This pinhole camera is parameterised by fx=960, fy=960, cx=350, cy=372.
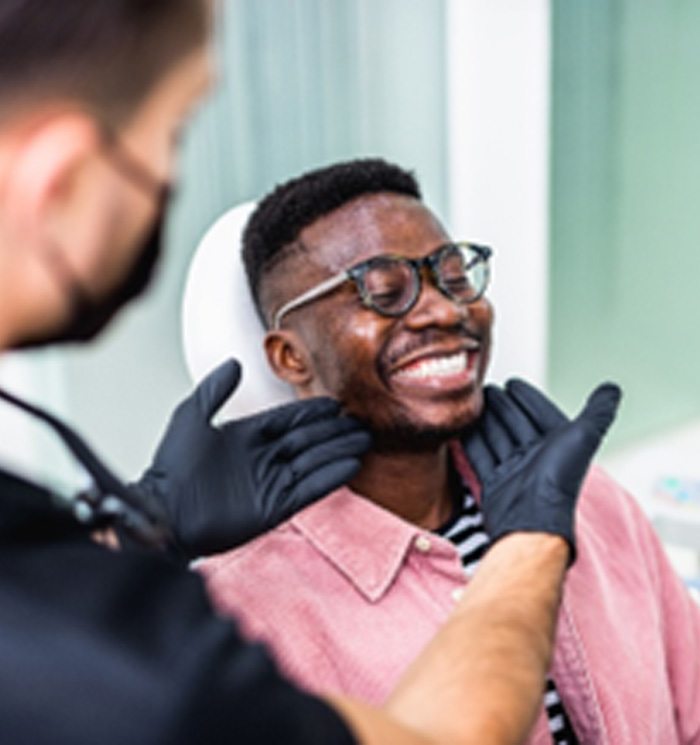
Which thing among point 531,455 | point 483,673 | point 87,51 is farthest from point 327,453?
point 87,51

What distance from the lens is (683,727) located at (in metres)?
1.34

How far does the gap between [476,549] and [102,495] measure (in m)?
0.65

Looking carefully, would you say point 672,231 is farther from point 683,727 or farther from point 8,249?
point 8,249

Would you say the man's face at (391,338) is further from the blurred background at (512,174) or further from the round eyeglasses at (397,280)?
the blurred background at (512,174)

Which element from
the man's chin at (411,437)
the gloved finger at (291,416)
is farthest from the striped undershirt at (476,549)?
the gloved finger at (291,416)

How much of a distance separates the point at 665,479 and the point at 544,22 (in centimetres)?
102

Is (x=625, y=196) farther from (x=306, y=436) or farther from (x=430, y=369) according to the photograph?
(x=306, y=436)

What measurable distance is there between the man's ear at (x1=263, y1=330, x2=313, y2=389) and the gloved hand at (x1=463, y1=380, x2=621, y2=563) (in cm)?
24

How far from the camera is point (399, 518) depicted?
1264 millimetres

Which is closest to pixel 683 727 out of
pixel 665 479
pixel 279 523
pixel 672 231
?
pixel 279 523

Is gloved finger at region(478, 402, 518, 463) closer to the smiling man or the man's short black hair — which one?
the smiling man

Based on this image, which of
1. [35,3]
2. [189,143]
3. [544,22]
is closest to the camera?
[35,3]

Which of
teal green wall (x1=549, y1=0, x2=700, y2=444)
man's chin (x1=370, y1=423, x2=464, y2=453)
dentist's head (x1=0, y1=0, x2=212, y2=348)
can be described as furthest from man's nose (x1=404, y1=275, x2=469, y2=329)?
teal green wall (x1=549, y1=0, x2=700, y2=444)

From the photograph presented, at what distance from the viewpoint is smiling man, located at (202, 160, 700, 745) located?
112 centimetres
